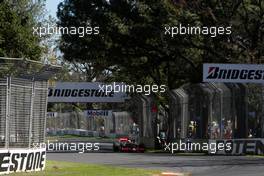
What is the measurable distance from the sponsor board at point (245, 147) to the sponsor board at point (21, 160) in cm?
1691

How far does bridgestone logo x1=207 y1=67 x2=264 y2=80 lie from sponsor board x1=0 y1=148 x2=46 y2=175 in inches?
669

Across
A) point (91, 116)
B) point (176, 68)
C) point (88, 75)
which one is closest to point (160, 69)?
point (176, 68)

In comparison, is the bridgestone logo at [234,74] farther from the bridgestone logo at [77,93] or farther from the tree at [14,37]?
the bridgestone logo at [77,93]

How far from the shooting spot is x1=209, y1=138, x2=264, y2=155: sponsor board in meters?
37.9

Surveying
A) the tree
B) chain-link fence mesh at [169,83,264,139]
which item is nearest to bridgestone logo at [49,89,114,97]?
chain-link fence mesh at [169,83,264,139]

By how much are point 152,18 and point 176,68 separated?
7091mm

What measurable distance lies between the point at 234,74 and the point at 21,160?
19030mm

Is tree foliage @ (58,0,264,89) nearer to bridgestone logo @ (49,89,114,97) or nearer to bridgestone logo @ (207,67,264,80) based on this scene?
bridgestone logo @ (207,67,264,80)

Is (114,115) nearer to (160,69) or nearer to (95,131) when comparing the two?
(95,131)

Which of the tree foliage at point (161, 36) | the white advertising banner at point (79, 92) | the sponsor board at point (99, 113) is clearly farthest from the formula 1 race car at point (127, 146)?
the sponsor board at point (99, 113)

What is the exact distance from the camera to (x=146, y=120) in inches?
2089

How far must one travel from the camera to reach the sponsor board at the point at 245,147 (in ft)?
124

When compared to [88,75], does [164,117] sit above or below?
below

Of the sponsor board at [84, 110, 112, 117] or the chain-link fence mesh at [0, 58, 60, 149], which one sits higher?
the sponsor board at [84, 110, 112, 117]
